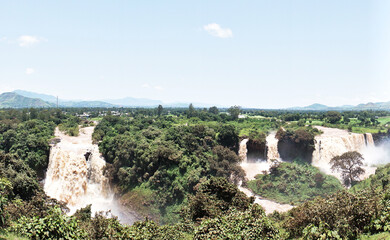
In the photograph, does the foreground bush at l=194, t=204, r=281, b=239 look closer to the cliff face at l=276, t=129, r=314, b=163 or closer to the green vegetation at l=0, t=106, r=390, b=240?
the green vegetation at l=0, t=106, r=390, b=240

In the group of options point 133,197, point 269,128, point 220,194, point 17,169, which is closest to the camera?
point 220,194

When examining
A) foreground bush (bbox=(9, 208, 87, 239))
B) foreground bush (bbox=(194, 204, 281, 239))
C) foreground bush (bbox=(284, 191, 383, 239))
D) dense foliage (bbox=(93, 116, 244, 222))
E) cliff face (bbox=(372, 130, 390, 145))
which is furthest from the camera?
cliff face (bbox=(372, 130, 390, 145))

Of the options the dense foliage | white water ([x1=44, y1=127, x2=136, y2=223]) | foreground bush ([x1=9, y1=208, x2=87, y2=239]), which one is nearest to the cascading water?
the dense foliage

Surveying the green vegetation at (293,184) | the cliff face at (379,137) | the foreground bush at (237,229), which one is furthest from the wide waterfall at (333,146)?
the foreground bush at (237,229)

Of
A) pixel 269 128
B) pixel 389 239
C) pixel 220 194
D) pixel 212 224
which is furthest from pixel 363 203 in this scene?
pixel 269 128

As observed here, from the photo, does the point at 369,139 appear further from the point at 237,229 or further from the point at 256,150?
the point at 237,229

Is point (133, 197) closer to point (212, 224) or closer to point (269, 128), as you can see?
point (212, 224)

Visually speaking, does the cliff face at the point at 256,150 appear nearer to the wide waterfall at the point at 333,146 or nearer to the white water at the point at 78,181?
the wide waterfall at the point at 333,146
